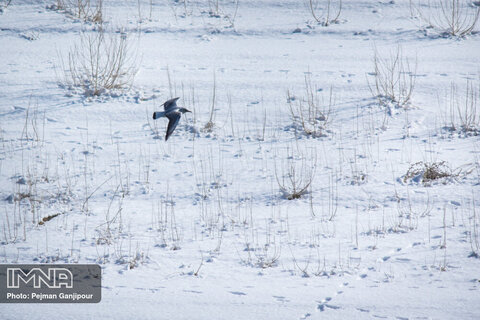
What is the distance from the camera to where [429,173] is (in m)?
5.36

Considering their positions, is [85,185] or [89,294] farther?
[85,185]

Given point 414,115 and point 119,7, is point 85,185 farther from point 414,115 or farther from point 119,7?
point 119,7

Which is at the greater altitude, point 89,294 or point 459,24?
point 459,24

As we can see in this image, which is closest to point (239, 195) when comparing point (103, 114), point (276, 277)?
point (276, 277)

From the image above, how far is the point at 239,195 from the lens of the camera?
516cm

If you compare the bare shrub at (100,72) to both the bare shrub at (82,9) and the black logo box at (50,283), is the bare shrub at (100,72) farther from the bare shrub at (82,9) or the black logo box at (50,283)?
the black logo box at (50,283)

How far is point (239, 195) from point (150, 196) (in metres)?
0.96

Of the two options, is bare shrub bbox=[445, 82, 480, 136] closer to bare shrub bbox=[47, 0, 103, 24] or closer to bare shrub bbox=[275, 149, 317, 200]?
bare shrub bbox=[275, 149, 317, 200]

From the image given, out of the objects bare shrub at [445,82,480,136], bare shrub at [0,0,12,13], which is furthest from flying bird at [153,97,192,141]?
bare shrub at [0,0,12,13]

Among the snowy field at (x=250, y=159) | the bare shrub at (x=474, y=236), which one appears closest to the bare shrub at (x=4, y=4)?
the snowy field at (x=250, y=159)

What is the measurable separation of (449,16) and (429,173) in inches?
212

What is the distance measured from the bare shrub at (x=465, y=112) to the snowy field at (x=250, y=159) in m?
0.04

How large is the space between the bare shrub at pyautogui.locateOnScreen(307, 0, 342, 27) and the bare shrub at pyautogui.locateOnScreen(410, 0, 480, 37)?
152 cm

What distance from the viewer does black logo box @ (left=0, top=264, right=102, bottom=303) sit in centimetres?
338
